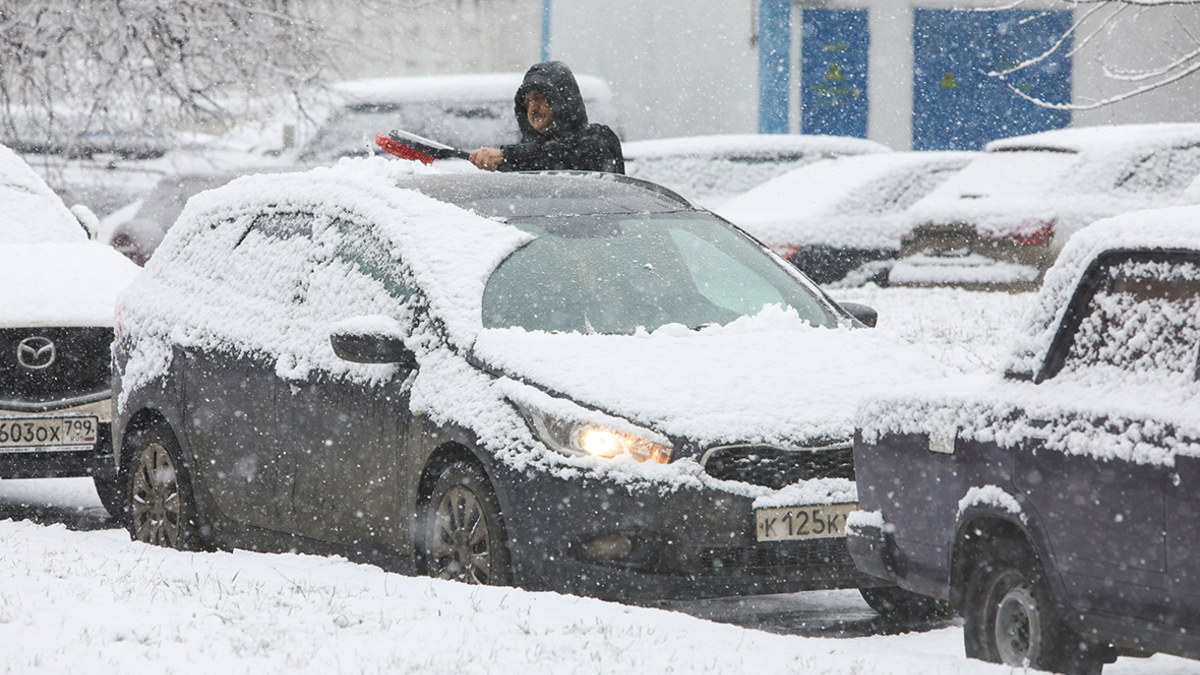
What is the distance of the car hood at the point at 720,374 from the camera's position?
5.75 m

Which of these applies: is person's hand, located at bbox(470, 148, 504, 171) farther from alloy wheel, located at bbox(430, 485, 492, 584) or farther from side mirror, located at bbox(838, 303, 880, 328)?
alloy wheel, located at bbox(430, 485, 492, 584)

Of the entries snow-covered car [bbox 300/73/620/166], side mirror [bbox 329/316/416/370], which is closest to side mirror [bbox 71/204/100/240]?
→ side mirror [bbox 329/316/416/370]

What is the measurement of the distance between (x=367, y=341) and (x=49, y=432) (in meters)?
2.97

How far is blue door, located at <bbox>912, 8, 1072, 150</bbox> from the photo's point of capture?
74.8 feet

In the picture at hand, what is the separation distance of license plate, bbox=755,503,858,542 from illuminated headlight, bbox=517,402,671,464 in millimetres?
369

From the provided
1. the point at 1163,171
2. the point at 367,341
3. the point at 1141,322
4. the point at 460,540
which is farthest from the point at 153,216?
the point at 1141,322

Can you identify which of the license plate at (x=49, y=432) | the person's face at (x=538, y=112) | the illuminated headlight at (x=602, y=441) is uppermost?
the person's face at (x=538, y=112)

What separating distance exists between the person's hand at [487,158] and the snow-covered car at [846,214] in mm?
6582

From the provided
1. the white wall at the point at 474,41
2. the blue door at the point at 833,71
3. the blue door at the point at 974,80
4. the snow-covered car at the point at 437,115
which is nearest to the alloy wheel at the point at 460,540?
the snow-covered car at the point at 437,115

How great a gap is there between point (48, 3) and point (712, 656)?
1134cm

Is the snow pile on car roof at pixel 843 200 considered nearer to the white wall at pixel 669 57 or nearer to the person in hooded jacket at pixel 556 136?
the white wall at pixel 669 57

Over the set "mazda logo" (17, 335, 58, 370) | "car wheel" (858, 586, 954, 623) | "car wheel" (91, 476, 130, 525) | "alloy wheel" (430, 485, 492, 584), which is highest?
"mazda logo" (17, 335, 58, 370)

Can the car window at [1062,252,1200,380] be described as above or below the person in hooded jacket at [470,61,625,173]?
below

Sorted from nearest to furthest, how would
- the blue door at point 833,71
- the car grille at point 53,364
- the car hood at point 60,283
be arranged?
the car grille at point 53,364 < the car hood at point 60,283 < the blue door at point 833,71
